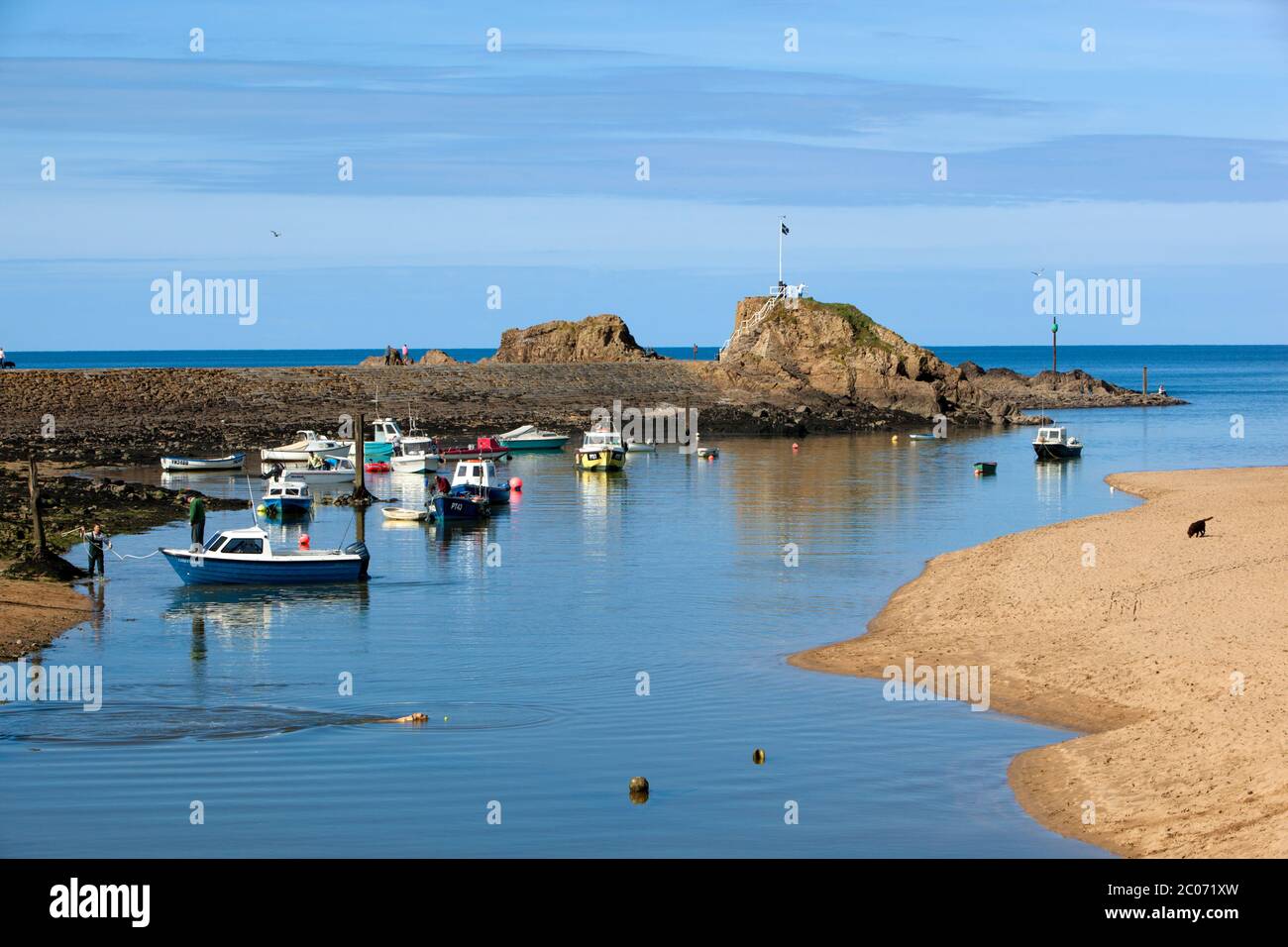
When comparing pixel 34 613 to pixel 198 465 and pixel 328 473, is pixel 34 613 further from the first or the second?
pixel 198 465

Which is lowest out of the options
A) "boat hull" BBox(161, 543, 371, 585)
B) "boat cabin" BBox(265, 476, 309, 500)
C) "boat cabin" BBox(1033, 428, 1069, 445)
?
"boat hull" BBox(161, 543, 371, 585)

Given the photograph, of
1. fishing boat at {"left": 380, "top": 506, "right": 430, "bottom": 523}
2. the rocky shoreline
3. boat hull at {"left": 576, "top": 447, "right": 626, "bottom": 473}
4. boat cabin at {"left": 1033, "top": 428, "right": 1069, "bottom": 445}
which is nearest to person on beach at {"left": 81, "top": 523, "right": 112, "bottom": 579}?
fishing boat at {"left": 380, "top": 506, "right": 430, "bottom": 523}

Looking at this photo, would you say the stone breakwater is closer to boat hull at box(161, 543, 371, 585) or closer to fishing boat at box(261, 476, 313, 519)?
fishing boat at box(261, 476, 313, 519)

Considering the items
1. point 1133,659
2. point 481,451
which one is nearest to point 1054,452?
point 481,451

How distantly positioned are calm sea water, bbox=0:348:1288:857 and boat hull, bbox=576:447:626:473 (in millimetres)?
27055

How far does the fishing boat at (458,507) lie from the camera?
54156 mm

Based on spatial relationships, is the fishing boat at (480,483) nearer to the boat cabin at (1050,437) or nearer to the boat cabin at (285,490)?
the boat cabin at (285,490)

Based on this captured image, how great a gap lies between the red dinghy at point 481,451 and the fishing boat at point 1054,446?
102 feet

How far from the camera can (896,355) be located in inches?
4914

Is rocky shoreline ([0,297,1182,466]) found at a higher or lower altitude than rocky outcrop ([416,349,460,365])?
lower

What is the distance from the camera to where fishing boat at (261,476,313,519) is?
2174 inches

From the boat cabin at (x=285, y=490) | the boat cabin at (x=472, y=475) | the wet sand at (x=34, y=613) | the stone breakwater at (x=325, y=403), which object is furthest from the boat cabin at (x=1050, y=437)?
the wet sand at (x=34, y=613)

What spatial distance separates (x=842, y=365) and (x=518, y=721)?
102836 mm
